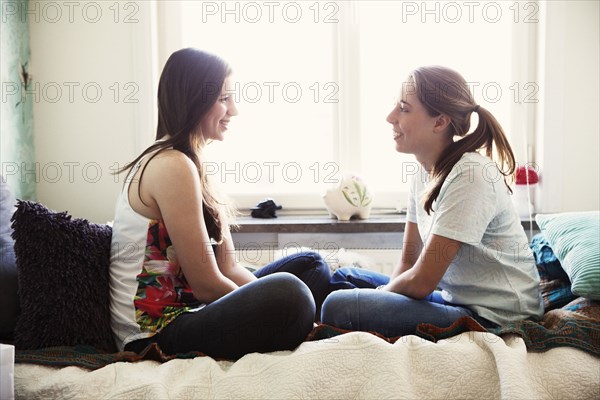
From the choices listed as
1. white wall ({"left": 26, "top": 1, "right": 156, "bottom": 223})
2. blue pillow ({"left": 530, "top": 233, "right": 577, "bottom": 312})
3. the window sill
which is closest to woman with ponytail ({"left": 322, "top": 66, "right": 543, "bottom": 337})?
blue pillow ({"left": 530, "top": 233, "right": 577, "bottom": 312})

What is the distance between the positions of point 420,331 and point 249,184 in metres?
1.54

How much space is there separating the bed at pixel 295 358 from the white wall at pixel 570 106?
1145mm

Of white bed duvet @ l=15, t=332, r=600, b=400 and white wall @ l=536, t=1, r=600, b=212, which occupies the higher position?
white wall @ l=536, t=1, r=600, b=212

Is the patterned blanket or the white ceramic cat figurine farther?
the white ceramic cat figurine

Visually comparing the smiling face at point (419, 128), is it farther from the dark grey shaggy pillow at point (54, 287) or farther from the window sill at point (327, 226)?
the dark grey shaggy pillow at point (54, 287)

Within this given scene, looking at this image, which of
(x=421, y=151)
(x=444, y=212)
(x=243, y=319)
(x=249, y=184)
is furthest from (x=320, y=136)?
(x=243, y=319)

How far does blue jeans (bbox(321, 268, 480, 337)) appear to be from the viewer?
1.48 meters

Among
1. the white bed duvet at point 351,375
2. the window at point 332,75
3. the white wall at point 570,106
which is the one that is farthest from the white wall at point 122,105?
the white bed duvet at point 351,375

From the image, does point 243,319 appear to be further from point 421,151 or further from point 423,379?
point 421,151

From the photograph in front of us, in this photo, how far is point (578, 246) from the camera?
5.33 feet

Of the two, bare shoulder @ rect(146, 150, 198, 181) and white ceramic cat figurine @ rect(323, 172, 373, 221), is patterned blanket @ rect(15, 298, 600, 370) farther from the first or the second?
white ceramic cat figurine @ rect(323, 172, 373, 221)

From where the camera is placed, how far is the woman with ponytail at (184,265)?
138 cm

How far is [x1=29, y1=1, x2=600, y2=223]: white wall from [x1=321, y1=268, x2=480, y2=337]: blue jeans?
4.44ft

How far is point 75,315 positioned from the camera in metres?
1.45
